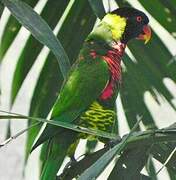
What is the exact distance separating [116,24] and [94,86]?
0.70 ft

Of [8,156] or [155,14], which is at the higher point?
[155,14]

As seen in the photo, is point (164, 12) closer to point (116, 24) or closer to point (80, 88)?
point (116, 24)

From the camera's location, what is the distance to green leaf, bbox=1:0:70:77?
78 cm

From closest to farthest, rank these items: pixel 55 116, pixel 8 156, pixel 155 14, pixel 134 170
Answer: pixel 134 170 < pixel 55 116 < pixel 155 14 < pixel 8 156

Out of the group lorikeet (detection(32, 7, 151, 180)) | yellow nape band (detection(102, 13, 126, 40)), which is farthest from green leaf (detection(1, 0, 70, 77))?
yellow nape band (detection(102, 13, 126, 40))

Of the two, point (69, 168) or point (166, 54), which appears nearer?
point (69, 168)

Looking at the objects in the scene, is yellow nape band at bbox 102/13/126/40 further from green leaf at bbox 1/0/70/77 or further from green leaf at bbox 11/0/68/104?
green leaf at bbox 1/0/70/77

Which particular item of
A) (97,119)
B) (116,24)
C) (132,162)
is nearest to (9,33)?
(116,24)

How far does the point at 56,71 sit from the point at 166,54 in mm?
233

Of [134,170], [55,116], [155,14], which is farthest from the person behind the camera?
[155,14]

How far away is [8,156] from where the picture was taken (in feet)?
9.14

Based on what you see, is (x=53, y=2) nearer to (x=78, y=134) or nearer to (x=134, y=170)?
(x=78, y=134)

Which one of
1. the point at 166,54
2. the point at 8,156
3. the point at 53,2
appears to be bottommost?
the point at 8,156

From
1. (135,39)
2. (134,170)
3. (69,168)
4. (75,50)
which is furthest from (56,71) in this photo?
(134,170)
